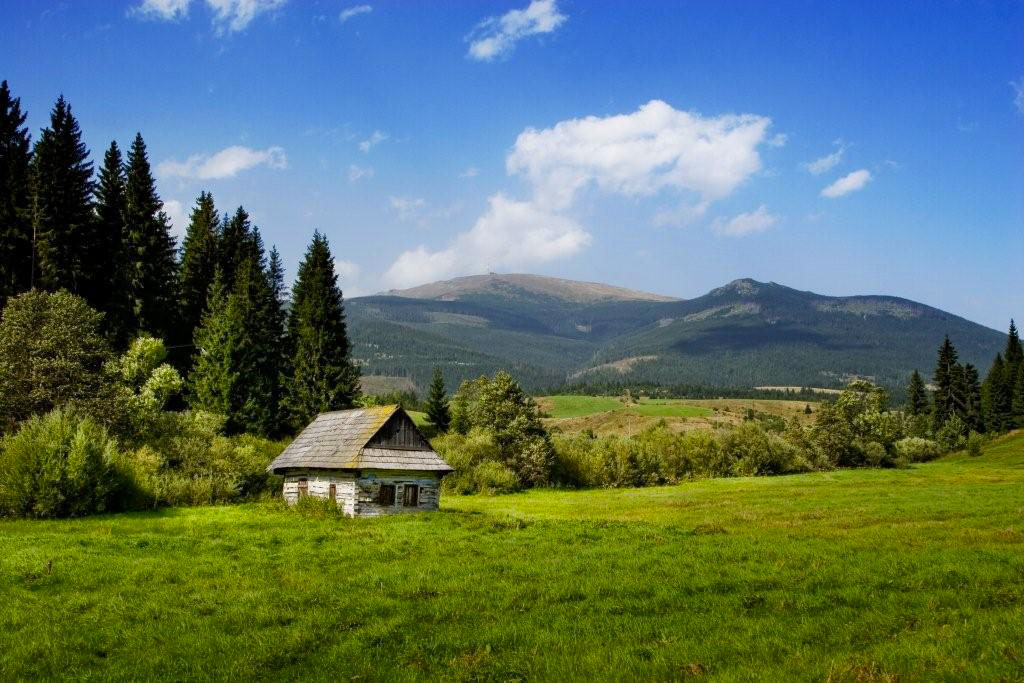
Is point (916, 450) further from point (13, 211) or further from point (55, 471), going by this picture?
point (13, 211)

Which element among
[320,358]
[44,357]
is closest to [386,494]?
[44,357]

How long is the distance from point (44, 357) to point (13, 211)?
17.9 metres

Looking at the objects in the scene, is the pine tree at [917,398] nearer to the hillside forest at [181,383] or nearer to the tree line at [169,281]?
the hillside forest at [181,383]

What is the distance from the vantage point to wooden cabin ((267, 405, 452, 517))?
118 ft

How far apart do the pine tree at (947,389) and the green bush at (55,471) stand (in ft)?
445

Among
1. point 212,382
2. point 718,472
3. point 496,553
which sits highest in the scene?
point 212,382

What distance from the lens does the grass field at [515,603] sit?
35.6ft

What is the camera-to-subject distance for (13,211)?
50469 mm

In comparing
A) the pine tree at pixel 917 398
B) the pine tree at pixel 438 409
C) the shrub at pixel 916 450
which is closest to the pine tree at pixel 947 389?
the pine tree at pixel 917 398

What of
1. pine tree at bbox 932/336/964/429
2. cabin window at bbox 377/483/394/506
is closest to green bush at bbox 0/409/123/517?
cabin window at bbox 377/483/394/506

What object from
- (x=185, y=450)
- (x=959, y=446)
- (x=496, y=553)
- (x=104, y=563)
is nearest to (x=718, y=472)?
(x=959, y=446)

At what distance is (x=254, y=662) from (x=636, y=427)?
513 ft

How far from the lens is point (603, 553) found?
21156 millimetres

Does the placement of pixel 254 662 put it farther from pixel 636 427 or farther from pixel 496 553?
pixel 636 427
